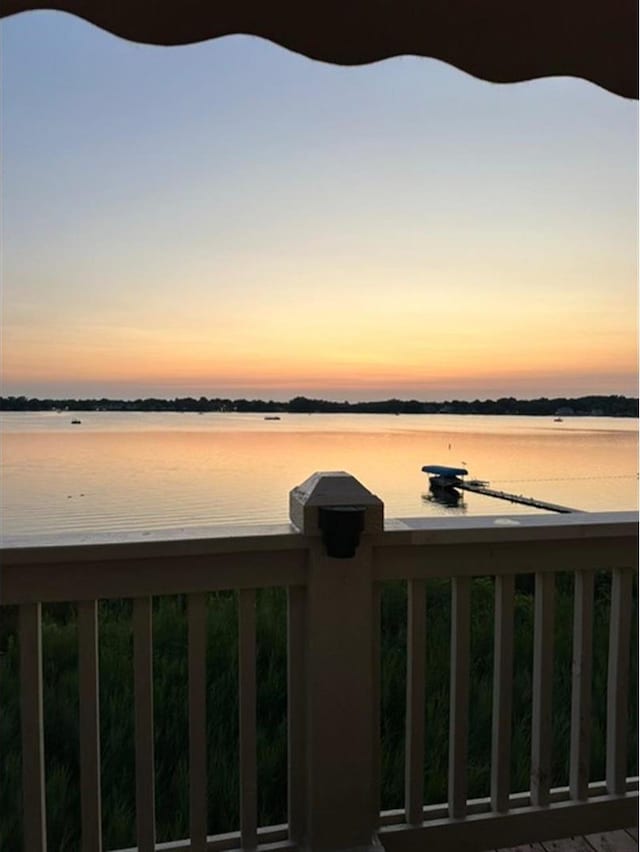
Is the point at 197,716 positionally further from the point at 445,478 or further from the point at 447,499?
the point at 445,478

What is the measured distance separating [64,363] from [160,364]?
3481 mm

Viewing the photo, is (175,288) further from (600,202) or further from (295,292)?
(600,202)

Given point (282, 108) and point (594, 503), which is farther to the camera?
point (594, 503)

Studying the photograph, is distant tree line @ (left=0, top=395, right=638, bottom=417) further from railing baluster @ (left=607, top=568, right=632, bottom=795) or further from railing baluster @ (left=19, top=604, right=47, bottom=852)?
railing baluster @ (left=19, top=604, right=47, bottom=852)

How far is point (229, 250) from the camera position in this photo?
621 cm

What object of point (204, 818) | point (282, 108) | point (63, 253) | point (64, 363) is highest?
point (282, 108)

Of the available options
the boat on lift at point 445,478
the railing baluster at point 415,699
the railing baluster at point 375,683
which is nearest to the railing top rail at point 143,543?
the railing baluster at point 375,683

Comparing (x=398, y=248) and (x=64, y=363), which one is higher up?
(x=398, y=248)

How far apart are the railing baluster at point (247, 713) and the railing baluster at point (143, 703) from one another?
0.68 ft

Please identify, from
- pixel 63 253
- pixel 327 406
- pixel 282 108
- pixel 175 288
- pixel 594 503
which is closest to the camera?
pixel 282 108

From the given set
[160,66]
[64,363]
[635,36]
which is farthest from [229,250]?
[635,36]

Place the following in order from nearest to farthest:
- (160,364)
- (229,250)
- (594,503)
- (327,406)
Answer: (229,250) < (327,406) < (160,364) < (594,503)

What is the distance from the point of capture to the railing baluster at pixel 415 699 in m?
1.43

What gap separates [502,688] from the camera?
4.87ft
